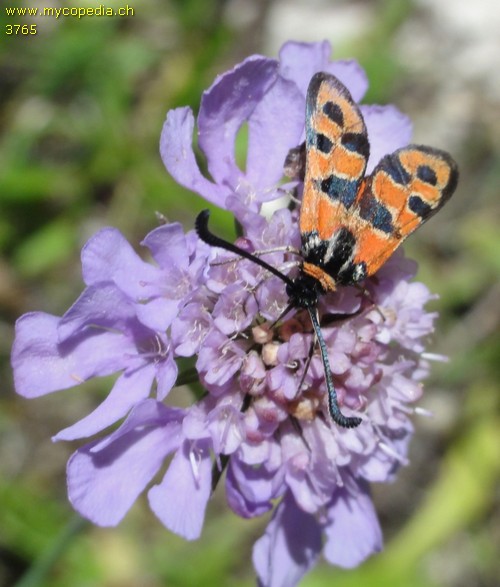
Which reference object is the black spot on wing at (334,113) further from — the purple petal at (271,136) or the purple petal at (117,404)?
the purple petal at (117,404)

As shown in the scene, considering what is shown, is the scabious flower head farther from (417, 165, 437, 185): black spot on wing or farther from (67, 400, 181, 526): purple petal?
(417, 165, 437, 185): black spot on wing

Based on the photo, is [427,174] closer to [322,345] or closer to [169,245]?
[322,345]

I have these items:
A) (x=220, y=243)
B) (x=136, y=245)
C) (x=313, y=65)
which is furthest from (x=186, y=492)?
(x=136, y=245)

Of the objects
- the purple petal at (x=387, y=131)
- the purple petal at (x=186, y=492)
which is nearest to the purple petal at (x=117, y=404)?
the purple petal at (x=186, y=492)

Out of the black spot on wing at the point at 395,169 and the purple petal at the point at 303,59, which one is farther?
the purple petal at the point at 303,59

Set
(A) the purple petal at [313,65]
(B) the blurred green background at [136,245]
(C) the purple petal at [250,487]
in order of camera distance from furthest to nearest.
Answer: (B) the blurred green background at [136,245]
(A) the purple petal at [313,65]
(C) the purple petal at [250,487]

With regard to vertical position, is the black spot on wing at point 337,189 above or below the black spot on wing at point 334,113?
below

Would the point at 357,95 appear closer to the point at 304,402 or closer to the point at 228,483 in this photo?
the point at 304,402

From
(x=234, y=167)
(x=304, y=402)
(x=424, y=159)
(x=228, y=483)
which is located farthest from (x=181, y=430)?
(x=424, y=159)

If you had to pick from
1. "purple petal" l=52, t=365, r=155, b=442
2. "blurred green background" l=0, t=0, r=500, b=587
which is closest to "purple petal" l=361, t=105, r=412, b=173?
"purple petal" l=52, t=365, r=155, b=442
